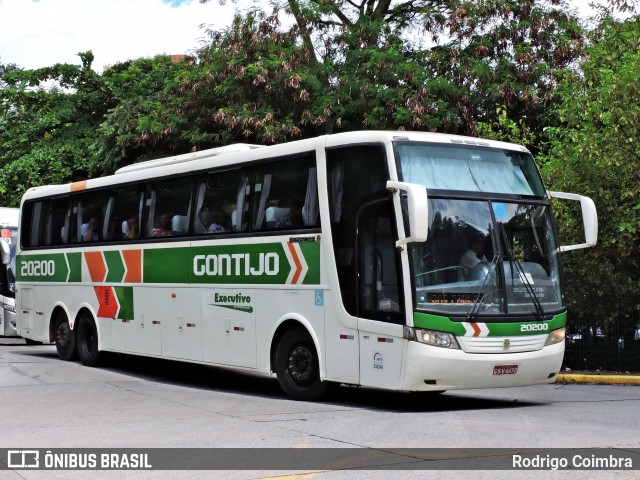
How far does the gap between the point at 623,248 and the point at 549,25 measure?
10813 millimetres

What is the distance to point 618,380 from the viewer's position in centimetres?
1672

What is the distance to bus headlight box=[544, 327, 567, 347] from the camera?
501 inches

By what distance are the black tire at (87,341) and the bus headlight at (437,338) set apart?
8.86 m

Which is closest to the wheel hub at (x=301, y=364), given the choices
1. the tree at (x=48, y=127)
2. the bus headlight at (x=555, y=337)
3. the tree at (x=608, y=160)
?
the bus headlight at (x=555, y=337)

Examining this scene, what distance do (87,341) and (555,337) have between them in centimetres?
990

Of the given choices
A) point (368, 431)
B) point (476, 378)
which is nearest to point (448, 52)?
point (476, 378)

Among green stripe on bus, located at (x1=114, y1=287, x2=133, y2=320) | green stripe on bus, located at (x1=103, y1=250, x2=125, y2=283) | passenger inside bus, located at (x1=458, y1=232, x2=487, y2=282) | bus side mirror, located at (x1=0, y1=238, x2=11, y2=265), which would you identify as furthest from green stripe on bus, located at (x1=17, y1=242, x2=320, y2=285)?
bus side mirror, located at (x1=0, y1=238, x2=11, y2=265)

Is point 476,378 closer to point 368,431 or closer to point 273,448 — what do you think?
point 368,431

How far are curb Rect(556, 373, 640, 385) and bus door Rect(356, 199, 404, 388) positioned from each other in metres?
5.96

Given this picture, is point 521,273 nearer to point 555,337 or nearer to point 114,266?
point 555,337

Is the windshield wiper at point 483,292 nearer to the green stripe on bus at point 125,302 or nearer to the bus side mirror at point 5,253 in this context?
the green stripe on bus at point 125,302

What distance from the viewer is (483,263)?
479 inches

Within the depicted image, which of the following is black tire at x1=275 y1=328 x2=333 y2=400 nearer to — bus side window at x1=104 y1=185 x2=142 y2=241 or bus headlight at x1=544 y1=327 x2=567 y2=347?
bus headlight at x1=544 y1=327 x2=567 y2=347

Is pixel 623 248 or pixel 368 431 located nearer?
pixel 368 431
